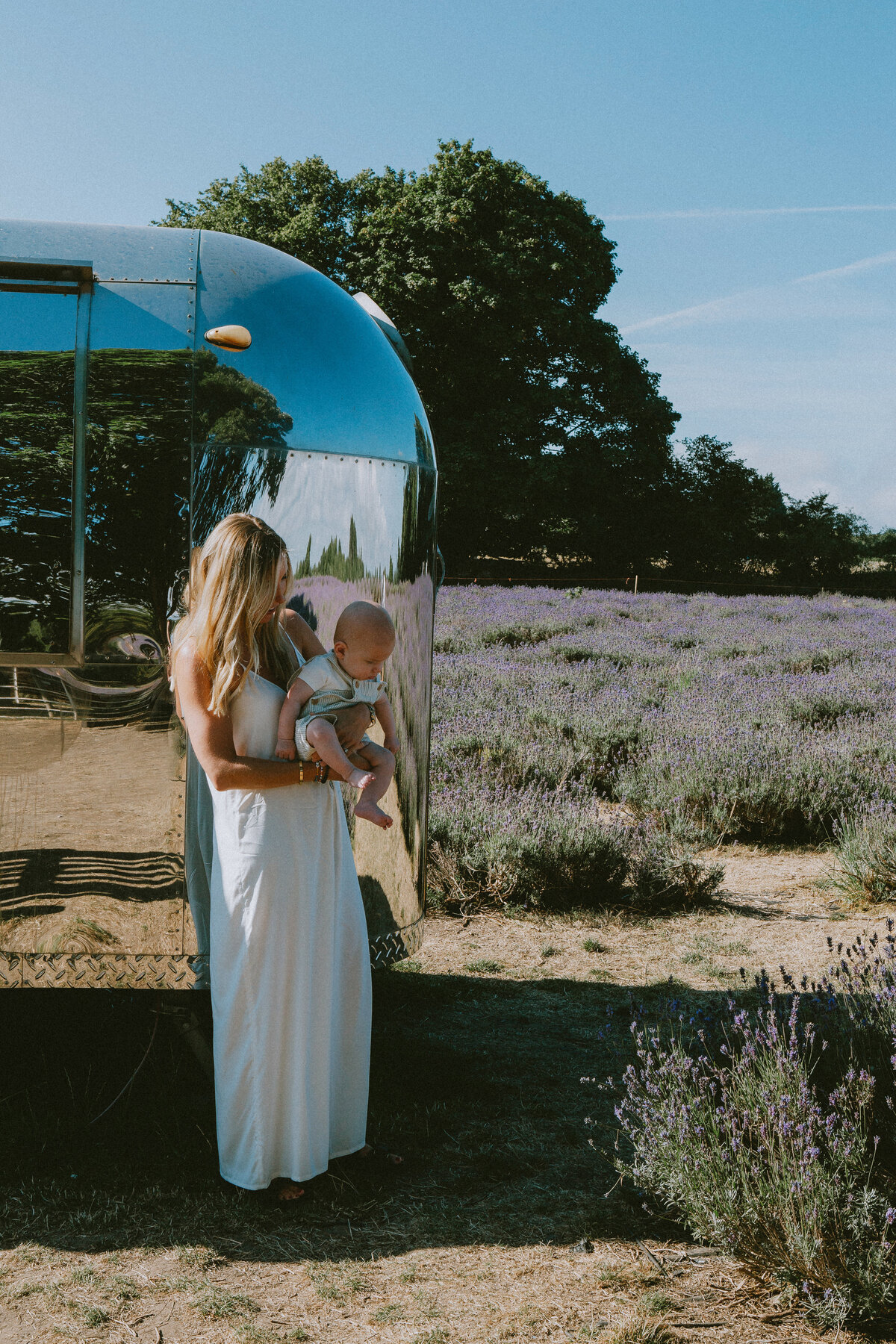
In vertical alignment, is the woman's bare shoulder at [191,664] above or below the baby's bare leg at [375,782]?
above

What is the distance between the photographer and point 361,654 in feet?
8.93

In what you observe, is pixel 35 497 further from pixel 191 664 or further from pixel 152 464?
pixel 191 664

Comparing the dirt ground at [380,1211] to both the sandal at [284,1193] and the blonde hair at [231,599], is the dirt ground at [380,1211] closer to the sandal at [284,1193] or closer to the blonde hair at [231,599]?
the sandal at [284,1193]

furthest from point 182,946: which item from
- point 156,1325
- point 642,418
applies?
point 642,418

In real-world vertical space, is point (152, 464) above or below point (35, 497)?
above

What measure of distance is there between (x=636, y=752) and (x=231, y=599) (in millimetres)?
6273

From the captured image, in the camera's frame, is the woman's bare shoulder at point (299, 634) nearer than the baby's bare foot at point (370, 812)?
No

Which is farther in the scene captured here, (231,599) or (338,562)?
(338,562)

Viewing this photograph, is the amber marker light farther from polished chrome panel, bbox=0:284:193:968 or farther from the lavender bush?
the lavender bush

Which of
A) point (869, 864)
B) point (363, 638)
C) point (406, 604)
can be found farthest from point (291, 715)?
point (869, 864)

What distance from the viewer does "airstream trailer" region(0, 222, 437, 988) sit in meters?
2.88

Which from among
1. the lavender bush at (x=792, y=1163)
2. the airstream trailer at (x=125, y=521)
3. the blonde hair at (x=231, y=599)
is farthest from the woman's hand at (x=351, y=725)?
the lavender bush at (x=792, y=1163)

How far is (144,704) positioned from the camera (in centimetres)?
294

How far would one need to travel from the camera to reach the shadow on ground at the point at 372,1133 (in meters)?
2.93
